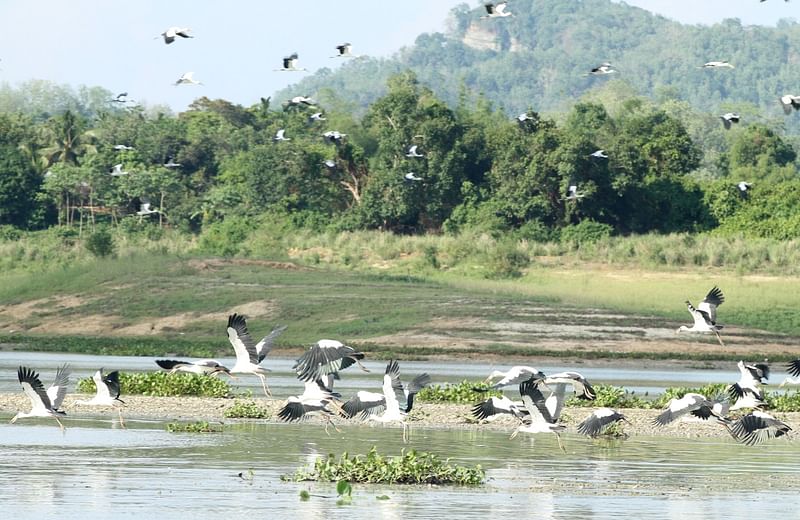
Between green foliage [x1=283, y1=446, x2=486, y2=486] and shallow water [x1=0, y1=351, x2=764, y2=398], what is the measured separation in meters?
11.3

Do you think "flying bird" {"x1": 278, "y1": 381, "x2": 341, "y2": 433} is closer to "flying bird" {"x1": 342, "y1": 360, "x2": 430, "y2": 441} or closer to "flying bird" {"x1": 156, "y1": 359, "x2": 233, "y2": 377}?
"flying bird" {"x1": 342, "y1": 360, "x2": 430, "y2": 441}

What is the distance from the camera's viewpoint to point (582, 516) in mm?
15273

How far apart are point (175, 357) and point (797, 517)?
24407 mm

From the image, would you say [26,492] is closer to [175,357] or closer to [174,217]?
[175,357]

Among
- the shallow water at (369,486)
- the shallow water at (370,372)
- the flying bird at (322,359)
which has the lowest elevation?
the shallow water at (370,372)

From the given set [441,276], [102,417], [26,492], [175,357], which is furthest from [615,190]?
[26,492]

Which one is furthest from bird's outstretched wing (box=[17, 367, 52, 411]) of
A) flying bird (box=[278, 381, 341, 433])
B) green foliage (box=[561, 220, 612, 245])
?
green foliage (box=[561, 220, 612, 245])

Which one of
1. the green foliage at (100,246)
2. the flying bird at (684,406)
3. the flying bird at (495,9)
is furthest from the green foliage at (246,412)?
the green foliage at (100,246)

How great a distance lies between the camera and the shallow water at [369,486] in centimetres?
1543

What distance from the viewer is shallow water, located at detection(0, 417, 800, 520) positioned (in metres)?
15.4

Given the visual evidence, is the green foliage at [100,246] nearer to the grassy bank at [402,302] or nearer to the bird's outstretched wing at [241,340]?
the grassy bank at [402,302]

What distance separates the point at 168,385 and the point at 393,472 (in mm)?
10986

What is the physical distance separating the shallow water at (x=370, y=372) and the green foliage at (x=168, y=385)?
1.40 m

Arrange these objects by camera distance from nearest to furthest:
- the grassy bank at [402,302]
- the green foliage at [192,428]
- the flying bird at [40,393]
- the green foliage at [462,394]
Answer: the flying bird at [40,393]
the green foliage at [192,428]
the green foliage at [462,394]
the grassy bank at [402,302]
